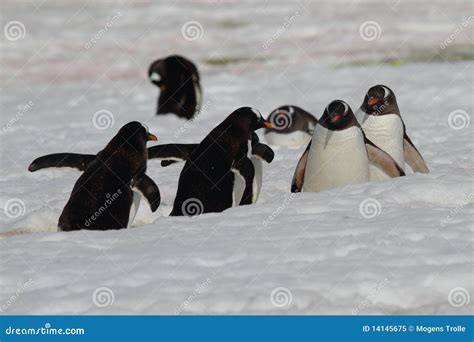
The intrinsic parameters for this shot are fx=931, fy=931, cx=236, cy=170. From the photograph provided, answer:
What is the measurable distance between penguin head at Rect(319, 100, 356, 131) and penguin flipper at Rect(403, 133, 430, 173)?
2.32ft

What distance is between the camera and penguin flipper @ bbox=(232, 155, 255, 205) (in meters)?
5.45

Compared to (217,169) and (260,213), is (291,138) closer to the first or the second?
(217,169)

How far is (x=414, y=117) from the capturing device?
9.19 m

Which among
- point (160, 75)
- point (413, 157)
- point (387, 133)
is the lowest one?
point (413, 157)

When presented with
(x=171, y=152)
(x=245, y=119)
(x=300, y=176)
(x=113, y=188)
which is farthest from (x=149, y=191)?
(x=300, y=176)

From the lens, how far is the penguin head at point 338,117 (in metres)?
5.57

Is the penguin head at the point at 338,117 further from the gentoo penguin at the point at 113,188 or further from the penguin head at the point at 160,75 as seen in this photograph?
the penguin head at the point at 160,75

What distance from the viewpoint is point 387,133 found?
19.9ft

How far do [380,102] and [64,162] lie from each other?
2.08m

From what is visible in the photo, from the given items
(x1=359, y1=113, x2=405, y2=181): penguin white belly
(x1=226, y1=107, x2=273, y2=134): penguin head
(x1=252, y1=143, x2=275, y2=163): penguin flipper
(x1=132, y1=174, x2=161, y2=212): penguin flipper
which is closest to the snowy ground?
(x1=132, y1=174, x2=161, y2=212): penguin flipper

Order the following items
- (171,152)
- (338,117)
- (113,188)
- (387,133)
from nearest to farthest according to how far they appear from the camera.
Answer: (113,188) < (338,117) < (171,152) < (387,133)

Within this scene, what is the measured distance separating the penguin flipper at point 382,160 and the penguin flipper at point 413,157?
42 cm

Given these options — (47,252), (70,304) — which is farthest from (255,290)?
(47,252)
